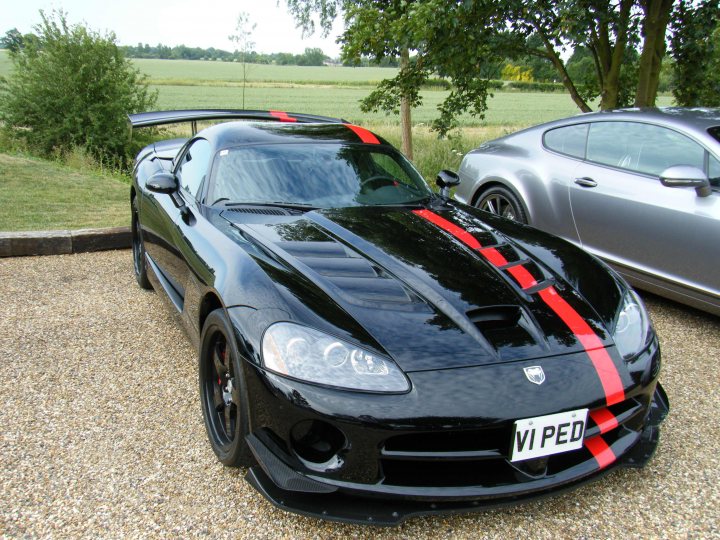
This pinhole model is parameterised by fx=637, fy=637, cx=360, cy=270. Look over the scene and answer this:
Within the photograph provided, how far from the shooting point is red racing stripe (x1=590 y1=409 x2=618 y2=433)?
2166mm

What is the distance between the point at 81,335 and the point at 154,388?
0.94 m

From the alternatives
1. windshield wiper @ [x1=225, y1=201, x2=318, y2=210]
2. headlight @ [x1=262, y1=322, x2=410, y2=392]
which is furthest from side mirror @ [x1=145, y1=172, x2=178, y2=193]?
headlight @ [x1=262, y1=322, x2=410, y2=392]

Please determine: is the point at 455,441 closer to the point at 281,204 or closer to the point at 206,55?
the point at 281,204

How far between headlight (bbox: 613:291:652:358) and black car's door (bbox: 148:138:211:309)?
1984mm

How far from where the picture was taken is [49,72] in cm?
1227

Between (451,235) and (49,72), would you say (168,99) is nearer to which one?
(49,72)

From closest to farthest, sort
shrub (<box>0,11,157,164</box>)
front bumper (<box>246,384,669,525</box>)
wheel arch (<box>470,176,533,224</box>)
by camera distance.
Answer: front bumper (<box>246,384,669,525</box>) → wheel arch (<box>470,176,533,224</box>) → shrub (<box>0,11,157,164</box>)

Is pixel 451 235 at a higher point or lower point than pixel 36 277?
higher

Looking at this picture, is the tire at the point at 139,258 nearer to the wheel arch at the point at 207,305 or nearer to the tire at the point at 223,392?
the wheel arch at the point at 207,305

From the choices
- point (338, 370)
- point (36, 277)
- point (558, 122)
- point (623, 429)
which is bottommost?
point (36, 277)

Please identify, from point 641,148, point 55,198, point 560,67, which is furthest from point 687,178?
point 55,198

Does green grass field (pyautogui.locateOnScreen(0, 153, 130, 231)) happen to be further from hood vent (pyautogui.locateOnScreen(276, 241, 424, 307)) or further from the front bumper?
the front bumper

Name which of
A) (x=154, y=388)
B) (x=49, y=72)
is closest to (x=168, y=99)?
(x=49, y=72)

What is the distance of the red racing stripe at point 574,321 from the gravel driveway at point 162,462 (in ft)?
1.52
